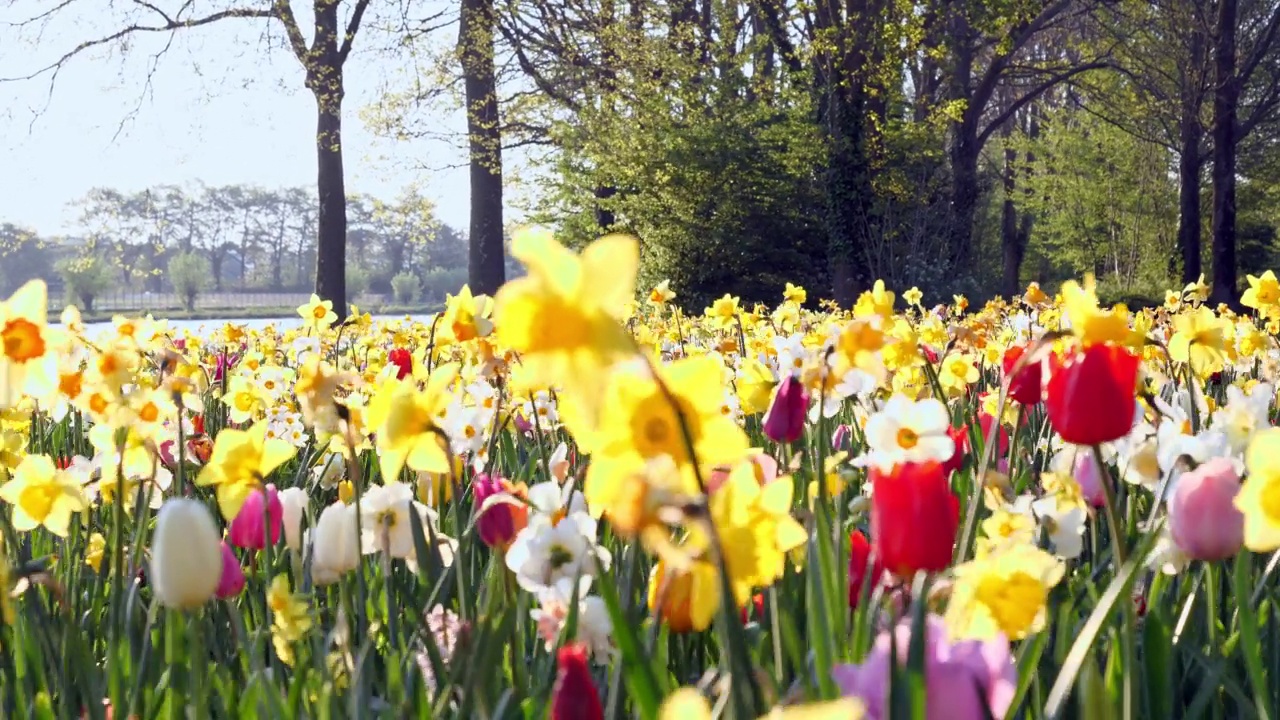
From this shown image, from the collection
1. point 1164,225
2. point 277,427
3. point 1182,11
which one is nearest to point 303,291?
point 1164,225

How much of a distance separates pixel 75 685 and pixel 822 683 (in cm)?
89

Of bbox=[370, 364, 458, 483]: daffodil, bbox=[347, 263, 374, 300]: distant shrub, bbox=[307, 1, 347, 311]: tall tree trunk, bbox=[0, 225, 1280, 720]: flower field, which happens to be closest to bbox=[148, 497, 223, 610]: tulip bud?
bbox=[0, 225, 1280, 720]: flower field

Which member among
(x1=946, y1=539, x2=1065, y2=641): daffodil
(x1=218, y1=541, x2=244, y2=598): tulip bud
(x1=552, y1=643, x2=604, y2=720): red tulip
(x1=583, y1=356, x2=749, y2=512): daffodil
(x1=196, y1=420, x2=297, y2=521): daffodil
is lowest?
(x1=218, y1=541, x2=244, y2=598): tulip bud

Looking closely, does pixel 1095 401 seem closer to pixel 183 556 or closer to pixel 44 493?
pixel 183 556

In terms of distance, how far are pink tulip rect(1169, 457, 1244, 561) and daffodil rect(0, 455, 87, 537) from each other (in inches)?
45.2

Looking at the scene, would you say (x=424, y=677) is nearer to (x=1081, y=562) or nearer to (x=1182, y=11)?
(x=1081, y=562)

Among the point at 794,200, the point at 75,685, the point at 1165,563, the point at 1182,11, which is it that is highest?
the point at 1182,11

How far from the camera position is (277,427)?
2.90m

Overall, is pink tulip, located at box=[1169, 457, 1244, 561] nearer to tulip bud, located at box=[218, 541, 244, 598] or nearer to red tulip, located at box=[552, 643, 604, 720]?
red tulip, located at box=[552, 643, 604, 720]

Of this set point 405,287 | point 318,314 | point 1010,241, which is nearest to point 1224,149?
point 1010,241

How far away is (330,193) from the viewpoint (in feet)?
47.3

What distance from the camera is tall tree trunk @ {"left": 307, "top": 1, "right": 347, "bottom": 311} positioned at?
553 inches

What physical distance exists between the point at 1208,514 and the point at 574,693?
2.00 feet

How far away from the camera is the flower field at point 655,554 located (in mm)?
632
